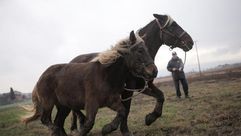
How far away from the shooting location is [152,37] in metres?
8.20

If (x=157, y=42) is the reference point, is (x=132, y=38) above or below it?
above

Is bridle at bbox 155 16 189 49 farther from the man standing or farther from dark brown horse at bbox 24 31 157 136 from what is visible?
the man standing

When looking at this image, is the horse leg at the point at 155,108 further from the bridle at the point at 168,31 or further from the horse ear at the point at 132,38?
the bridle at the point at 168,31

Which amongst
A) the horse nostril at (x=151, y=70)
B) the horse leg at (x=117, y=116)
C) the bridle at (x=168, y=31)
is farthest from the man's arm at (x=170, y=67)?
the horse leg at (x=117, y=116)

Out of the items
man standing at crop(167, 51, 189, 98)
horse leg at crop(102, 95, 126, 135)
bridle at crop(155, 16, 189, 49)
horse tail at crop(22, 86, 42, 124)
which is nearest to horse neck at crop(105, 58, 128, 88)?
horse leg at crop(102, 95, 126, 135)

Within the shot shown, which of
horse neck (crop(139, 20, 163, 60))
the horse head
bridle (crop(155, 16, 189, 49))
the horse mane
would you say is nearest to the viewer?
the horse head

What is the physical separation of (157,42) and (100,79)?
2.15 meters

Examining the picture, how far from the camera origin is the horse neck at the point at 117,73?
6801 mm

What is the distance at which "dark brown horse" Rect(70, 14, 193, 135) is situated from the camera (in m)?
7.67

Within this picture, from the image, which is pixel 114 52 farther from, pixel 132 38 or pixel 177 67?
pixel 177 67

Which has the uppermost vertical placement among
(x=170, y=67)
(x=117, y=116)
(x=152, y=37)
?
(x=152, y=37)

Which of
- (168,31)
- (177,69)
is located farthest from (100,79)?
(177,69)

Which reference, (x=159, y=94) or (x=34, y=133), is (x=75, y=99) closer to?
(x=159, y=94)

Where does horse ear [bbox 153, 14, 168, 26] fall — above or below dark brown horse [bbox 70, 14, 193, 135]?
above
